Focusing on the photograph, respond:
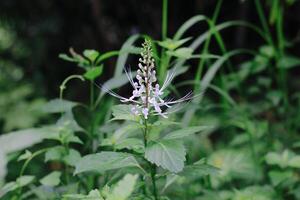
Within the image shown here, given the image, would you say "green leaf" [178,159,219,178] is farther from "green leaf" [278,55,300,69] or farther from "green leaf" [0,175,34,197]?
"green leaf" [278,55,300,69]

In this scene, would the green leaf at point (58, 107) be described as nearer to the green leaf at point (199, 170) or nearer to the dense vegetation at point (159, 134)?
the dense vegetation at point (159, 134)

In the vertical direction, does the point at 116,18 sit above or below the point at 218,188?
above

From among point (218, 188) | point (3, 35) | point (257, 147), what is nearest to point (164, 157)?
point (218, 188)

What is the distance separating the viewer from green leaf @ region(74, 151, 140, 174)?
3.99 feet

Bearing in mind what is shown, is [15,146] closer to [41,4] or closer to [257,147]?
[257,147]

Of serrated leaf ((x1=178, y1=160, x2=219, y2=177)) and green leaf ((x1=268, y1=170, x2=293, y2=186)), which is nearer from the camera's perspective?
serrated leaf ((x1=178, y1=160, x2=219, y2=177))

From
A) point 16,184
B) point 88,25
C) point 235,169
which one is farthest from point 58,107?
point 88,25

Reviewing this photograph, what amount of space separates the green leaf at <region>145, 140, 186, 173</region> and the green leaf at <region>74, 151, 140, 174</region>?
8 centimetres

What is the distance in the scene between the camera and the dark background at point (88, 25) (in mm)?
3529

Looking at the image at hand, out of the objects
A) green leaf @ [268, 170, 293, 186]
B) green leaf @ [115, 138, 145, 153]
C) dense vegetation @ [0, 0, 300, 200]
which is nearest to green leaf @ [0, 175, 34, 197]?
dense vegetation @ [0, 0, 300, 200]

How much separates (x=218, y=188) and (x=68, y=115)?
758 mm

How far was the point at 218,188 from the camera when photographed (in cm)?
213

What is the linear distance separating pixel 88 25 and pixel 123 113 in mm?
2603

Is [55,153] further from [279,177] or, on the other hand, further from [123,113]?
[279,177]
